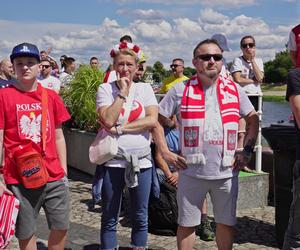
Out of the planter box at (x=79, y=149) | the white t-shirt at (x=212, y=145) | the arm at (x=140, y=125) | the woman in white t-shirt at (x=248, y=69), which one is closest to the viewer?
the white t-shirt at (x=212, y=145)

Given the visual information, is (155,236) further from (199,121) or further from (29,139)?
(29,139)

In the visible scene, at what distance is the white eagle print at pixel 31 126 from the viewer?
351 centimetres

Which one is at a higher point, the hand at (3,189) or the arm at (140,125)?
the arm at (140,125)

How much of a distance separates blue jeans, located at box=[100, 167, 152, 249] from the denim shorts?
42 centimetres

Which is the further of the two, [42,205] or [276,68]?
[276,68]

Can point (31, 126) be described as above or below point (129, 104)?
below

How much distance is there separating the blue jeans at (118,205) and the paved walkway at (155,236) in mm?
717

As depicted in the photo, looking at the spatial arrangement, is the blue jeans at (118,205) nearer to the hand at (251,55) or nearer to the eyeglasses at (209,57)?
the eyeglasses at (209,57)

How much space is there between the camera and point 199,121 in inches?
144

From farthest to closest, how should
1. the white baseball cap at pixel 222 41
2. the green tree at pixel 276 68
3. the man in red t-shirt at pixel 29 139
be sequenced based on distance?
the green tree at pixel 276 68 < the white baseball cap at pixel 222 41 < the man in red t-shirt at pixel 29 139

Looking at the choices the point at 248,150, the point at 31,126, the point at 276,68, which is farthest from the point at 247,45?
the point at 276,68

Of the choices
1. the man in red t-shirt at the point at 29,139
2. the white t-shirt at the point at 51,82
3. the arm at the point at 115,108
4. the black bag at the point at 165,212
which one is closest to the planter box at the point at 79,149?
the white t-shirt at the point at 51,82

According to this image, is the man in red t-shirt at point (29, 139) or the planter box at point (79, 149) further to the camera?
the planter box at point (79, 149)

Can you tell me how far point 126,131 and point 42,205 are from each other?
85cm
